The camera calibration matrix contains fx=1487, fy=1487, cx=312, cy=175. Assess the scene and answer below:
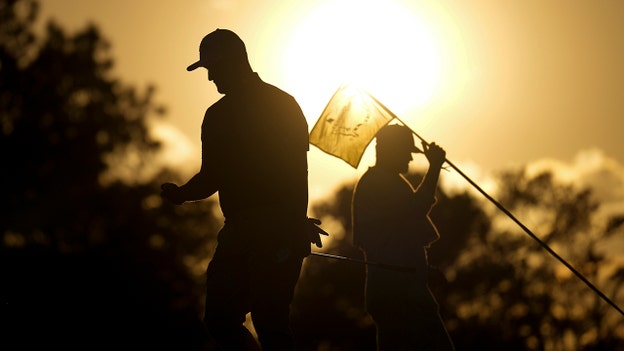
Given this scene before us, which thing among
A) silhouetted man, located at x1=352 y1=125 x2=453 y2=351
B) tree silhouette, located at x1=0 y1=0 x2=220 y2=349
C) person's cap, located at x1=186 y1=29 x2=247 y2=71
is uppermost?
tree silhouette, located at x1=0 y1=0 x2=220 y2=349

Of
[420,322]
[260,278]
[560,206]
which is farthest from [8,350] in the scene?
[560,206]

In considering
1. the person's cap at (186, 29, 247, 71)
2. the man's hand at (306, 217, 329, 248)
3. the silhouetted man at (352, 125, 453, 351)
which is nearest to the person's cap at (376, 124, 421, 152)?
the silhouetted man at (352, 125, 453, 351)

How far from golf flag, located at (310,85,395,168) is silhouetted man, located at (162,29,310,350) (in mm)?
2877

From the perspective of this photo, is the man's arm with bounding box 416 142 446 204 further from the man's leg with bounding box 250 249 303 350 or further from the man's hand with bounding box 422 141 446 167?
Result: the man's leg with bounding box 250 249 303 350

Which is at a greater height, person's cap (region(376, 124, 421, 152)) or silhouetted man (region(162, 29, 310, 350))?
person's cap (region(376, 124, 421, 152))

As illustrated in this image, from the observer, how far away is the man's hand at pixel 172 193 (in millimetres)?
10688

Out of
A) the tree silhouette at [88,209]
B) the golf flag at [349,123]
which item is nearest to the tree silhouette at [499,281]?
the tree silhouette at [88,209]

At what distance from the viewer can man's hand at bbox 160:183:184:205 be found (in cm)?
1069

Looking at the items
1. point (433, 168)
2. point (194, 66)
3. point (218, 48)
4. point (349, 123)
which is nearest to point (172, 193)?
point (194, 66)

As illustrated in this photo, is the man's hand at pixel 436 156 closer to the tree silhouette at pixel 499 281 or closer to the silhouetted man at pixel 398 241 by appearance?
the silhouetted man at pixel 398 241

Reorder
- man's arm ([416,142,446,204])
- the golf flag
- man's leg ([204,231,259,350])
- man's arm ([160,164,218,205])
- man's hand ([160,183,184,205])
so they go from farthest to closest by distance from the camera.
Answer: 1. the golf flag
2. man's arm ([416,142,446,204])
3. man's hand ([160,183,184,205])
4. man's arm ([160,164,218,205])
5. man's leg ([204,231,259,350])

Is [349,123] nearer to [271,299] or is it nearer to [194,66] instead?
[194,66]

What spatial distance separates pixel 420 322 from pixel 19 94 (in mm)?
40860

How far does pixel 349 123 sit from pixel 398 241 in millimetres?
1402
